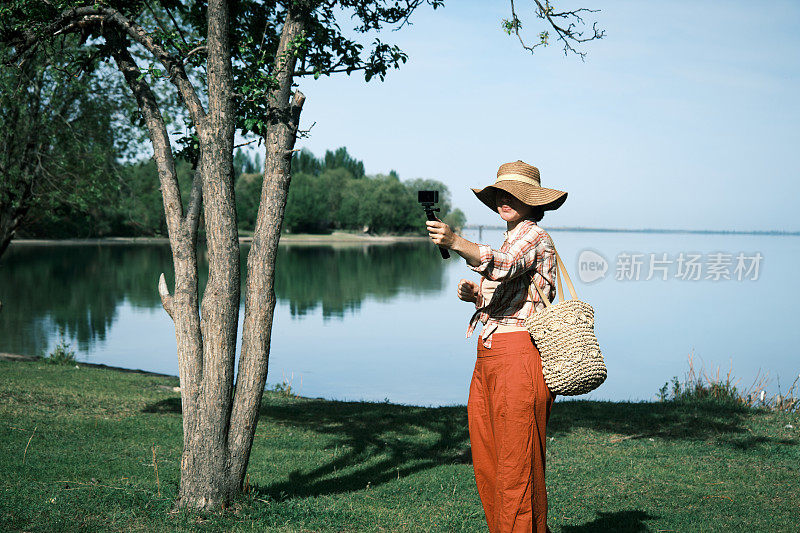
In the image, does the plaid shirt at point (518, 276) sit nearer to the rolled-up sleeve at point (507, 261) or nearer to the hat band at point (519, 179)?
the rolled-up sleeve at point (507, 261)

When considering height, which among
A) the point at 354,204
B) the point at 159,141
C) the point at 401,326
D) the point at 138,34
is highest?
the point at 354,204

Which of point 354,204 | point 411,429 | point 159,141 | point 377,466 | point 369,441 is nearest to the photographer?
point 159,141

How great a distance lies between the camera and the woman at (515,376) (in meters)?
3.70

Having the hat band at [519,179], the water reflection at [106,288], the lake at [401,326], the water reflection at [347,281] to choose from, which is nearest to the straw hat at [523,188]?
the hat band at [519,179]

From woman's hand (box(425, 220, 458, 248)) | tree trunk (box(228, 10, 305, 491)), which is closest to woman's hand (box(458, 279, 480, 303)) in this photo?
woman's hand (box(425, 220, 458, 248))

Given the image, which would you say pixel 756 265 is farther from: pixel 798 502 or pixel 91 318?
pixel 798 502

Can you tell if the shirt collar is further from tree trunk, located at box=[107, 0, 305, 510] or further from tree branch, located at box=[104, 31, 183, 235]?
tree branch, located at box=[104, 31, 183, 235]

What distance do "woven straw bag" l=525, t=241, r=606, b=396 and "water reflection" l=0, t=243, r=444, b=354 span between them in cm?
1541

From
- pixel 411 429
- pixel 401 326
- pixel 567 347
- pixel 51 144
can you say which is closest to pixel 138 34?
pixel 567 347

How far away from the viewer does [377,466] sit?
723 centimetres

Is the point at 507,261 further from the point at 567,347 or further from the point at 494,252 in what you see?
the point at 567,347

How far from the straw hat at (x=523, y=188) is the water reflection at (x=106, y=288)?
15096 millimetres

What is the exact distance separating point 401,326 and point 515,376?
22.4 m

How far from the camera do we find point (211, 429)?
5.18 metres
